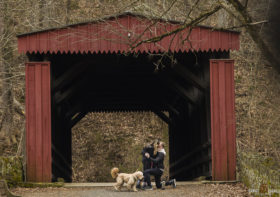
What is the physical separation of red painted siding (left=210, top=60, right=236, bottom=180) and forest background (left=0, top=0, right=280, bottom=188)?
40 cm

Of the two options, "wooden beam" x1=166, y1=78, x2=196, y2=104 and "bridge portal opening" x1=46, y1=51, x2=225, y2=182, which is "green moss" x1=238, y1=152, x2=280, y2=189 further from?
"wooden beam" x1=166, y1=78, x2=196, y2=104

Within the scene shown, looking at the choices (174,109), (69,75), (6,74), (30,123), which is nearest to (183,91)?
(69,75)

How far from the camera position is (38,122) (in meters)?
11.8

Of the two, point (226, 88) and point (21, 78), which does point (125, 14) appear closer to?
point (226, 88)

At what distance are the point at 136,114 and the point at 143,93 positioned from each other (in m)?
12.4

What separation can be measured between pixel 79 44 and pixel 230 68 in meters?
4.05

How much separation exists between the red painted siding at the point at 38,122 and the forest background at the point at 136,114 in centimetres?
272

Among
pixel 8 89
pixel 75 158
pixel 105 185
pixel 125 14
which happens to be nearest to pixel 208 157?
pixel 105 185

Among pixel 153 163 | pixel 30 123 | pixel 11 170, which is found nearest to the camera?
pixel 11 170

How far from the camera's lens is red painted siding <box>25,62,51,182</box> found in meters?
11.7

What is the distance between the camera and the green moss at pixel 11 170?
11086 millimetres

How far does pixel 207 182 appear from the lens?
11.8 meters

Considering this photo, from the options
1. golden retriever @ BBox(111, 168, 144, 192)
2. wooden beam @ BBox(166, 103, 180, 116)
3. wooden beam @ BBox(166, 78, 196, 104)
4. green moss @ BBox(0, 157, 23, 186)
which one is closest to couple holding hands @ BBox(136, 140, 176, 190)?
golden retriever @ BBox(111, 168, 144, 192)

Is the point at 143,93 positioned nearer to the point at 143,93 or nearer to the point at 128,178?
the point at 143,93
